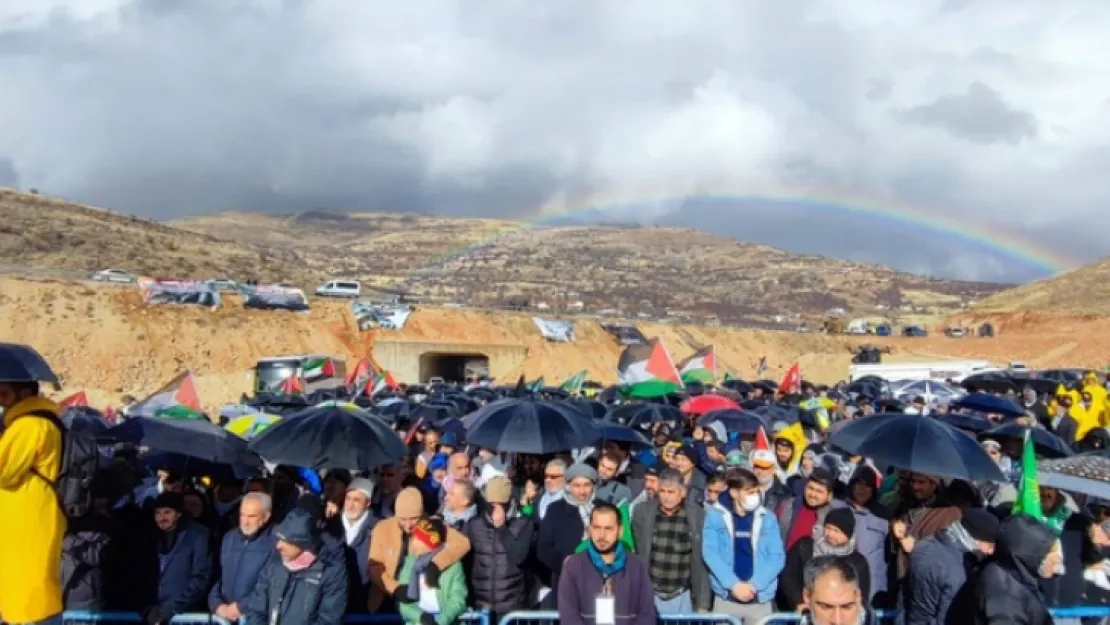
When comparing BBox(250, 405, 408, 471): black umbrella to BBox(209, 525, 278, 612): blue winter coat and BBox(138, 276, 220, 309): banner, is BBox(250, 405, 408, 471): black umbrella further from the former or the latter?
BBox(138, 276, 220, 309): banner

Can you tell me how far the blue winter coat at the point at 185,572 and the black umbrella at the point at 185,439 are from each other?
1.37m

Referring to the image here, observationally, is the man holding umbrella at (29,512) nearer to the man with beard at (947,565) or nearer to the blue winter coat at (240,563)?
the blue winter coat at (240,563)

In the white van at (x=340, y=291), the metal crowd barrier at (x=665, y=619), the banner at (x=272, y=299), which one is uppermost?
the white van at (x=340, y=291)

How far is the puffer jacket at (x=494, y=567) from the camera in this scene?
596cm

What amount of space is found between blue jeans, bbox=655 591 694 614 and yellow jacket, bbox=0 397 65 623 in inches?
144

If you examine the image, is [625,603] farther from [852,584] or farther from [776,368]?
[776,368]

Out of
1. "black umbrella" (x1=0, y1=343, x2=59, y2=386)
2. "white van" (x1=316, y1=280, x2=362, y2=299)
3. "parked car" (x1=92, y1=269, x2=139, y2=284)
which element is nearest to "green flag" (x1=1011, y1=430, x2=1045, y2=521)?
"black umbrella" (x1=0, y1=343, x2=59, y2=386)

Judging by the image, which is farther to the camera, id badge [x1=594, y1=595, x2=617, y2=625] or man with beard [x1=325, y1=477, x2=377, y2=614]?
man with beard [x1=325, y1=477, x2=377, y2=614]

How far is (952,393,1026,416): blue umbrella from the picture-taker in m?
14.8

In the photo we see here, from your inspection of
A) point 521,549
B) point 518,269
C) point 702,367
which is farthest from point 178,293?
point 518,269

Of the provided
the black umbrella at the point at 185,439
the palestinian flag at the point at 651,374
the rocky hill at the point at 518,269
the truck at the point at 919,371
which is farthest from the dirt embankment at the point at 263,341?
the black umbrella at the point at 185,439

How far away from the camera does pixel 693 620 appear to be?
19.8 ft

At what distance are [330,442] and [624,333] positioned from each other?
5490 centimetres

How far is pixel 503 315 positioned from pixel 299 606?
55279 mm
